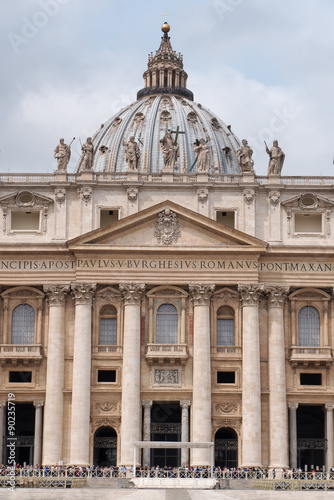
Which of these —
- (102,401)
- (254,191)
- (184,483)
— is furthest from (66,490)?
(254,191)

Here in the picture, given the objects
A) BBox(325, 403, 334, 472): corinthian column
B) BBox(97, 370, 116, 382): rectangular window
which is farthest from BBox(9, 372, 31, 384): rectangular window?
BBox(325, 403, 334, 472): corinthian column

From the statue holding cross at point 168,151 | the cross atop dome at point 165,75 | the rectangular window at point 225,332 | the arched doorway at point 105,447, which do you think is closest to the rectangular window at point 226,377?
the rectangular window at point 225,332

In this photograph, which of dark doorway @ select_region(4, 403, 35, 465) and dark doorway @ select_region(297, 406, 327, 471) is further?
dark doorway @ select_region(297, 406, 327, 471)

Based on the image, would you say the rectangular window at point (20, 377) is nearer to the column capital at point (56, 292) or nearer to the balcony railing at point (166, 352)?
the column capital at point (56, 292)

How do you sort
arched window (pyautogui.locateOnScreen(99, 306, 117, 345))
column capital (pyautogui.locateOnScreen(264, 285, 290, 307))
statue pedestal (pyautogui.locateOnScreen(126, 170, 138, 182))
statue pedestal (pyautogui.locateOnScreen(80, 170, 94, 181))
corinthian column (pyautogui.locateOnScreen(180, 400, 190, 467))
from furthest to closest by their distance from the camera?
statue pedestal (pyautogui.locateOnScreen(126, 170, 138, 182)) < statue pedestal (pyautogui.locateOnScreen(80, 170, 94, 181)) < arched window (pyautogui.locateOnScreen(99, 306, 117, 345)) < column capital (pyautogui.locateOnScreen(264, 285, 290, 307)) < corinthian column (pyautogui.locateOnScreen(180, 400, 190, 467))

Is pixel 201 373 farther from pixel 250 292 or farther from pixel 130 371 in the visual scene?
pixel 250 292

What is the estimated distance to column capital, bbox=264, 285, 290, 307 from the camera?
73.7m

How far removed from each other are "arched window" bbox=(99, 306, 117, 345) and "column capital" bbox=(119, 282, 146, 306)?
1678mm

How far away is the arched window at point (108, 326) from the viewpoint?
243 ft

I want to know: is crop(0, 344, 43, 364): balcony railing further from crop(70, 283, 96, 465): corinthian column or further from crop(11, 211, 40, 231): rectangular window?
crop(11, 211, 40, 231): rectangular window

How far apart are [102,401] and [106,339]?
13.6 feet

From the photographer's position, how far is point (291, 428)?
73000mm

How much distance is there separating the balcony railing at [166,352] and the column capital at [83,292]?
498 centimetres

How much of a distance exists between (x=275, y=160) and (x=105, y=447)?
22275 millimetres
